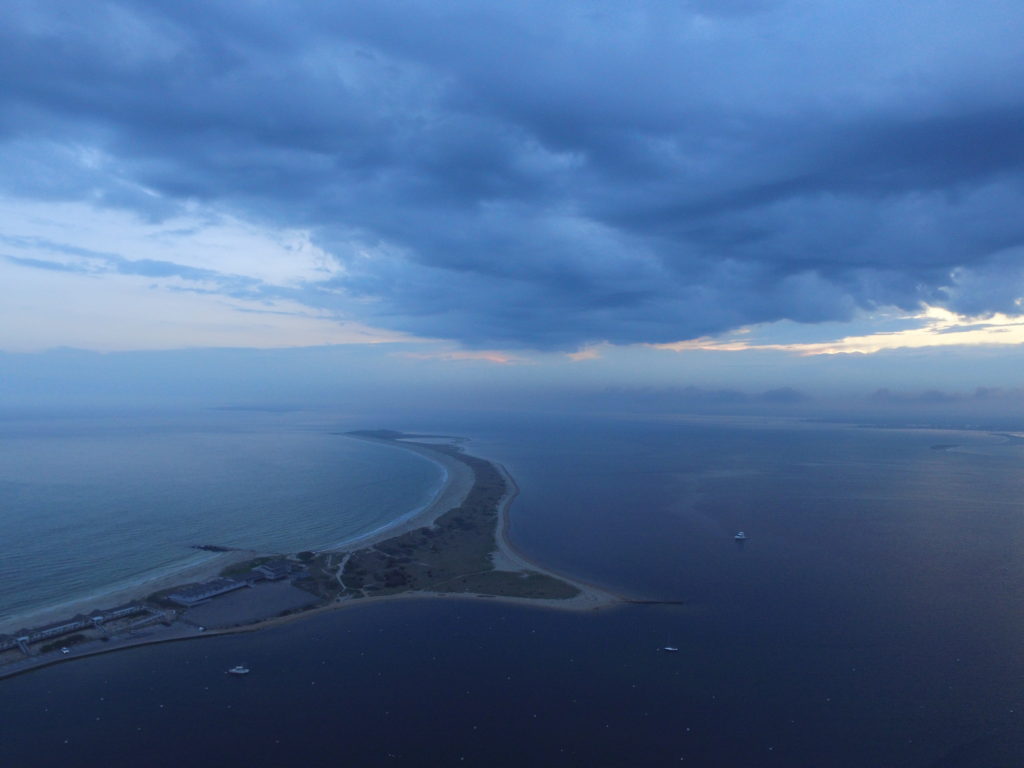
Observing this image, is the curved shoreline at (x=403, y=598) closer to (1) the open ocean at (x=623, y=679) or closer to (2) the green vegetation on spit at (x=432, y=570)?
(2) the green vegetation on spit at (x=432, y=570)

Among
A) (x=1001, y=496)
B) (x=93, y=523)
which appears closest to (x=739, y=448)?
(x=1001, y=496)

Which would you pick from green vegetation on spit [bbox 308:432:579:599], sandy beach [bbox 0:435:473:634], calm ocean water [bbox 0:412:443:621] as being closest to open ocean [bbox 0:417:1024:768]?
green vegetation on spit [bbox 308:432:579:599]

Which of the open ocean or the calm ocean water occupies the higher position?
the calm ocean water

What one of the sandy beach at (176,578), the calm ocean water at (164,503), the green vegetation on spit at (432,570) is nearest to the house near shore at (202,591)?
the sandy beach at (176,578)

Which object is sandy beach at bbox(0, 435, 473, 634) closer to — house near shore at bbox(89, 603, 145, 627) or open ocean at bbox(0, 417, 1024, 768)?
house near shore at bbox(89, 603, 145, 627)

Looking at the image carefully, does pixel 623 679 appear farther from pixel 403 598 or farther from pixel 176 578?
pixel 176 578

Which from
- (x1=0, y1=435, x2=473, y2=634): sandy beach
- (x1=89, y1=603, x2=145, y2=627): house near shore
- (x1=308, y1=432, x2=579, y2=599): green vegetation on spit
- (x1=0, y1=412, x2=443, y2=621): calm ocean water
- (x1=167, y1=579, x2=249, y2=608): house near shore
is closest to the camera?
(x1=89, y1=603, x2=145, y2=627): house near shore
